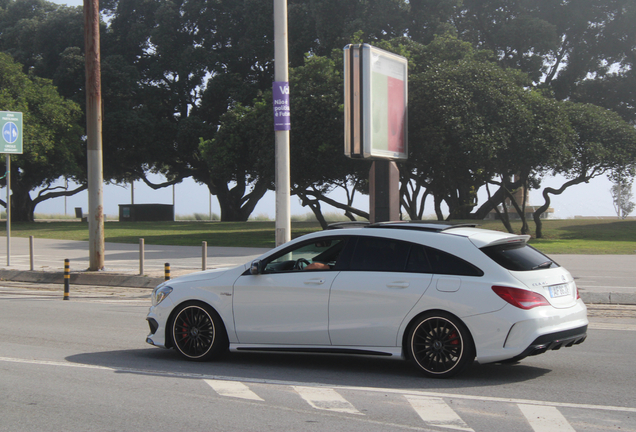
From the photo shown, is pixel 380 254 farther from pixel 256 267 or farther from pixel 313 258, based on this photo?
pixel 256 267

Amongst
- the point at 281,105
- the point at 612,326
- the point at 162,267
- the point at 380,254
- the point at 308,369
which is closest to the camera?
the point at 380,254

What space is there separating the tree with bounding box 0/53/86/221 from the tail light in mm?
38584

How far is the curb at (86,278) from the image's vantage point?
1598cm

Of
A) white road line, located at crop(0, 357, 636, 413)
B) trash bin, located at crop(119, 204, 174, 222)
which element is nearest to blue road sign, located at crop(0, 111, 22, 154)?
white road line, located at crop(0, 357, 636, 413)

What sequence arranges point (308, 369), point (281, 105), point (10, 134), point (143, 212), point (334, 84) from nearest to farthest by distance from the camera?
point (308, 369) → point (281, 105) → point (10, 134) → point (334, 84) → point (143, 212)

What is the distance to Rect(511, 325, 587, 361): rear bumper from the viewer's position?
6137 mm

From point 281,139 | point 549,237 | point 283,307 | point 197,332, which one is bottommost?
point 197,332

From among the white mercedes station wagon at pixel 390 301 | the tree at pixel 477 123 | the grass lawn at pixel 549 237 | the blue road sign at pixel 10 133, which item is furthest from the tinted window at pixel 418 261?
the tree at pixel 477 123

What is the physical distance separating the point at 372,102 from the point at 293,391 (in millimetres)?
8916

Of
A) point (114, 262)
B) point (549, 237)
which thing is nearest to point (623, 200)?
point (549, 237)

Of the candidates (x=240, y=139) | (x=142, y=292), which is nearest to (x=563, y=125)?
(x=240, y=139)

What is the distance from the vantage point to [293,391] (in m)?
6.17

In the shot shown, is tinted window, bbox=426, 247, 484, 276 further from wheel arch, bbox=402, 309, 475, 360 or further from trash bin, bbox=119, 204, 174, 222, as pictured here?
trash bin, bbox=119, 204, 174, 222

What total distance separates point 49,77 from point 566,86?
36846 mm
